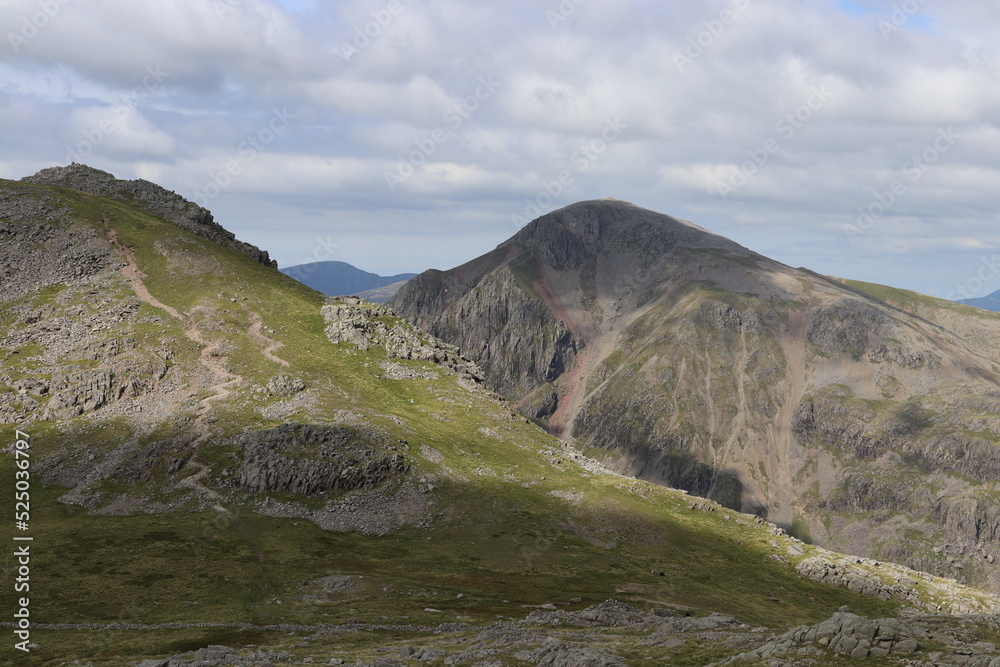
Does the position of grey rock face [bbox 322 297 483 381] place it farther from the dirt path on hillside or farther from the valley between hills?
the dirt path on hillside

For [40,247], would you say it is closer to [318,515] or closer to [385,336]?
[385,336]

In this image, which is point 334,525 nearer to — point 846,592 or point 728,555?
point 728,555

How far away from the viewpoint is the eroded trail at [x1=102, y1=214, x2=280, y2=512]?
121 m

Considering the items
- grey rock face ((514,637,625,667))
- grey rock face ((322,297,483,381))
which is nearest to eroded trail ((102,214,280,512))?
grey rock face ((322,297,483,381))

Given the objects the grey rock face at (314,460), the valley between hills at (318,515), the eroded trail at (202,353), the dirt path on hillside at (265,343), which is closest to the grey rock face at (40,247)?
the valley between hills at (318,515)

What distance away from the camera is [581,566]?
4136 inches

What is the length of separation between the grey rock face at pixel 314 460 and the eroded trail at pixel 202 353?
7.09 metres

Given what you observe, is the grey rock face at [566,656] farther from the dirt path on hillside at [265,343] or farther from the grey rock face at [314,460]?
Answer: the dirt path on hillside at [265,343]

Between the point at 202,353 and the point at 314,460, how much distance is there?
139 feet

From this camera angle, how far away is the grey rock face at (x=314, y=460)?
397 ft

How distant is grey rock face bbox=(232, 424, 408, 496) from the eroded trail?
7091mm

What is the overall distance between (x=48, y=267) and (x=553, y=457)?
128 meters

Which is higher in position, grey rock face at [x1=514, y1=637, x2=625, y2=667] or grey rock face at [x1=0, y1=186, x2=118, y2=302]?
grey rock face at [x1=0, y1=186, x2=118, y2=302]

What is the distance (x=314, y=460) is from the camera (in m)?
124
